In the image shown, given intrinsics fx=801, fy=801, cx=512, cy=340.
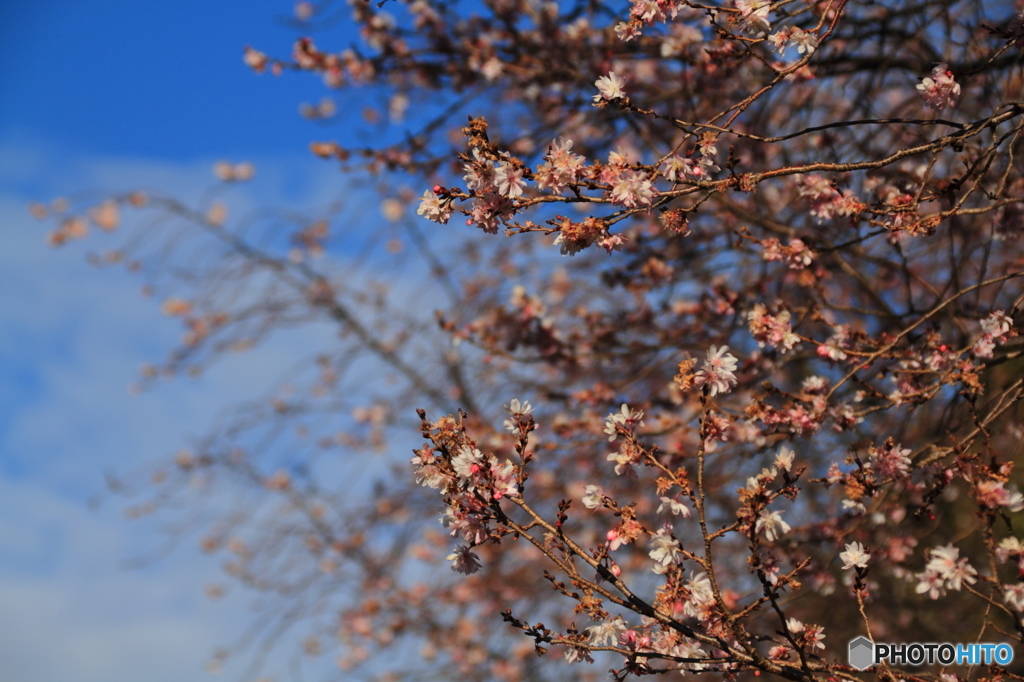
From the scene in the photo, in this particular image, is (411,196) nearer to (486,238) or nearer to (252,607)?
(486,238)

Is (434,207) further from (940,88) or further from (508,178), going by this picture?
(940,88)

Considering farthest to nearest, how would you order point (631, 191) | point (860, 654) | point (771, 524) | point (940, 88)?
point (860, 654) → point (940, 88) → point (771, 524) → point (631, 191)

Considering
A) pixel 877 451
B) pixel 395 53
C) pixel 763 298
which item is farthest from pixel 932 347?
pixel 395 53

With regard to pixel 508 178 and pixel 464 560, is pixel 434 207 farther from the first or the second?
pixel 464 560

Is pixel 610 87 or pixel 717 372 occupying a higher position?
pixel 610 87

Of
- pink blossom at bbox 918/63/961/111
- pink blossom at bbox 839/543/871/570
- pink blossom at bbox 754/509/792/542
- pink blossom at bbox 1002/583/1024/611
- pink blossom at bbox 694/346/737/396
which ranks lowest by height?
pink blossom at bbox 1002/583/1024/611

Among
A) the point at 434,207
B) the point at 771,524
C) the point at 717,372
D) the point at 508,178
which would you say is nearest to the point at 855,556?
the point at 771,524

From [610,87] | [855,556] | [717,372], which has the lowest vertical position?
[855,556]

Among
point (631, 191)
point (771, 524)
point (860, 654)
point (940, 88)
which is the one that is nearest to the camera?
point (631, 191)

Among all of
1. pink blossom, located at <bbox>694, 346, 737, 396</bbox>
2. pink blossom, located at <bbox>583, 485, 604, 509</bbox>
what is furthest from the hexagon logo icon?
pink blossom, located at <bbox>583, 485, 604, 509</bbox>

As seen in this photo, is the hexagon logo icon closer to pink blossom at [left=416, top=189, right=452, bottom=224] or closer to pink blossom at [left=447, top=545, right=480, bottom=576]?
pink blossom at [left=447, top=545, right=480, bottom=576]

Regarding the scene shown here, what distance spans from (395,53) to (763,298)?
3011 mm

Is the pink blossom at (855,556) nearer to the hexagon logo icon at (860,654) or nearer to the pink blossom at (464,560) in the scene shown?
the hexagon logo icon at (860,654)

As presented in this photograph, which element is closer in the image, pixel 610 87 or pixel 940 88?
pixel 610 87
